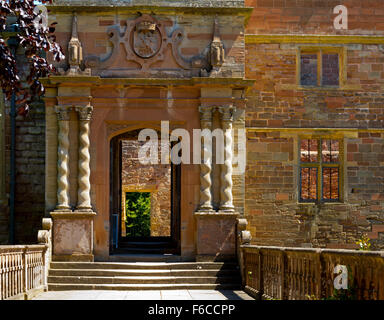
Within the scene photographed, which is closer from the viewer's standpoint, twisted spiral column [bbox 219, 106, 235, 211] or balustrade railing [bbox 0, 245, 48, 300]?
balustrade railing [bbox 0, 245, 48, 300]

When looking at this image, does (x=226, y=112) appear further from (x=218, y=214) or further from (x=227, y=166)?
(x=218, y=214)

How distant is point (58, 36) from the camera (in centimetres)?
1428

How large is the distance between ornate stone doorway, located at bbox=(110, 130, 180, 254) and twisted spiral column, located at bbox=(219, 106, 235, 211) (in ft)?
11.5

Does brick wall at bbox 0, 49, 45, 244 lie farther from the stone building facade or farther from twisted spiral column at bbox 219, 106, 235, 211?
twisted spiral column at bbox 219, 106, 235, 211

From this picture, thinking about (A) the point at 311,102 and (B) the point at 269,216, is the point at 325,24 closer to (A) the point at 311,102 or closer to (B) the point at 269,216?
(A) the point at 311,102

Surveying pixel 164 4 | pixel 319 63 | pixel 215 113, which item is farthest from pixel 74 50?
pixel 319 63

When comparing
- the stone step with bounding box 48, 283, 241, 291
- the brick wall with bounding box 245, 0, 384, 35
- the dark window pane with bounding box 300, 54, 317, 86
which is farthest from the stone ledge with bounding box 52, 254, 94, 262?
the dark window pane with bounding box 300, 54, 317, 86

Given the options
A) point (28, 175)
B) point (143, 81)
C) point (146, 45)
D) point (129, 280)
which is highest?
point (146, 45)

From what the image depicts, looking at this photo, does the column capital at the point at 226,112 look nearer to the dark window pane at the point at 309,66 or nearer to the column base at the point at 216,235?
the column base at the point at 216,235

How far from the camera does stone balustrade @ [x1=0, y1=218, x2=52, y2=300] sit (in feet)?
33.5

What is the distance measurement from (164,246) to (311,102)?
5464 millimetres

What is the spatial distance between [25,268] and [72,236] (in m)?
2.51

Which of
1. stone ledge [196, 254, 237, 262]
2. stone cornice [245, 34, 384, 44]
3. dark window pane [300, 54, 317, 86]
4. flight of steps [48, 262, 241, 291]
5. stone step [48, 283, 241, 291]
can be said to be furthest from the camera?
dark window pane [300, 54, 317, 86]

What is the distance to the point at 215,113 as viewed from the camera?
46.5 feet
